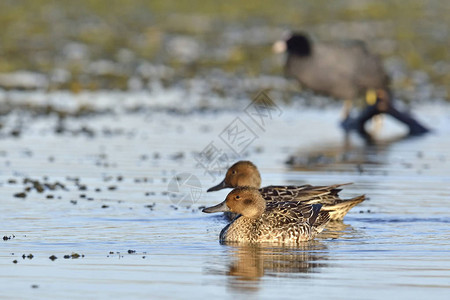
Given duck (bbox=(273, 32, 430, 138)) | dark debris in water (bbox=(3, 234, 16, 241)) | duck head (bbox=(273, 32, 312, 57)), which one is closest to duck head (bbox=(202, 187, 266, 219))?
dark debris in water (bbox=(3, 234, 16, 241))

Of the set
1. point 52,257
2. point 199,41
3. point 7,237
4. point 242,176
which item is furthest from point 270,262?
point 199,41

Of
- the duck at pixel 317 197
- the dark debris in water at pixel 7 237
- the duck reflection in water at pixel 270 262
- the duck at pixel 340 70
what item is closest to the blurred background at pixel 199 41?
the duck at pixel 340 70

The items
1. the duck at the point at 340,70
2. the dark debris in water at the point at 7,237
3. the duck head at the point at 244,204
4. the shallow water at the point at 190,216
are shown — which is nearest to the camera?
the shallow water at the point at 190,216

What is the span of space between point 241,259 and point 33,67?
20.9 metres

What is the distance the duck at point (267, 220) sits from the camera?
10844 millimetres

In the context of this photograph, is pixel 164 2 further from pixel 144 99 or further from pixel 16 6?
pixel 144 99

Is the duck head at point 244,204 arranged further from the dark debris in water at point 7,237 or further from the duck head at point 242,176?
the dark debris in water at point 7,237

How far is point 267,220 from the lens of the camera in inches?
435

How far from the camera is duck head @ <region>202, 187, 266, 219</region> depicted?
11.2m

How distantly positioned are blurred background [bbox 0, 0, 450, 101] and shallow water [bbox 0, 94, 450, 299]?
22.0 ft

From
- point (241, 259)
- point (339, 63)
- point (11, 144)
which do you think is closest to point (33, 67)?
point (339, 63)

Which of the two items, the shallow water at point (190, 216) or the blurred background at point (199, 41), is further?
the blurred background at point (199, 41)

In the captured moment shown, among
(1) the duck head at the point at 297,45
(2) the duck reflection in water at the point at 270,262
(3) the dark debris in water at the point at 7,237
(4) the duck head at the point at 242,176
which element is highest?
(1) the duck head at the point at 297,45

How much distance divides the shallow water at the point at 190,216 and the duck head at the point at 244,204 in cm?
32
